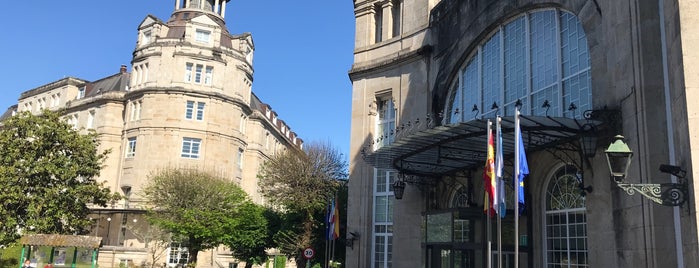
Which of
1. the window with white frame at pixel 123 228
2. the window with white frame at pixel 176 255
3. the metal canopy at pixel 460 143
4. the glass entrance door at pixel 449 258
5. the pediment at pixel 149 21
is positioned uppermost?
Answer: the pediment at pixel 149 21

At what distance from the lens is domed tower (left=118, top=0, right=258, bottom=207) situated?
49.3 metres

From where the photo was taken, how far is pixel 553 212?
1438 centimetres

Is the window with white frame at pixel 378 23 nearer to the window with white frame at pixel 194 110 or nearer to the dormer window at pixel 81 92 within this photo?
the window with white frame at pixel 194 110

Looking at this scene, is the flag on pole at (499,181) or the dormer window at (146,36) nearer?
the flag on pole at (499,181)

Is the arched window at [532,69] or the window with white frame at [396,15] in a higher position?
the window with white frame at [396,15]

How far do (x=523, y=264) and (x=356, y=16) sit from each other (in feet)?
48.0

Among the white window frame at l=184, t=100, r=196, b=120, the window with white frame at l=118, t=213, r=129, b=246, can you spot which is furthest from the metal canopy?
the white window frame at l=184, t=100, r=196, b=120

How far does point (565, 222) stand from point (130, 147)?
44.6 m

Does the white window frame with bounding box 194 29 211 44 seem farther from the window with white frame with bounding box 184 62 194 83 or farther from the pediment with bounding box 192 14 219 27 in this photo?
the window with white frame with bounding box 184 62 194 83

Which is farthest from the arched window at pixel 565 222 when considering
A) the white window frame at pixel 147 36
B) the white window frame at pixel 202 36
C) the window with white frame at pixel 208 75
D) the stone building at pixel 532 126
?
the white window frame at pixel 147 36

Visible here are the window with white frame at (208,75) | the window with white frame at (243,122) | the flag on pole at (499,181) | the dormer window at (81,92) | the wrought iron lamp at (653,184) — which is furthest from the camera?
the dormer window at (81,92)

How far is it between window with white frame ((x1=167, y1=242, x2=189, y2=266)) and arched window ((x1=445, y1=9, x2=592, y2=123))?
32287 millimetres

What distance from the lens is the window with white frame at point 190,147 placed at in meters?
49.8

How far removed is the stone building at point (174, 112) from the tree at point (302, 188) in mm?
16450
